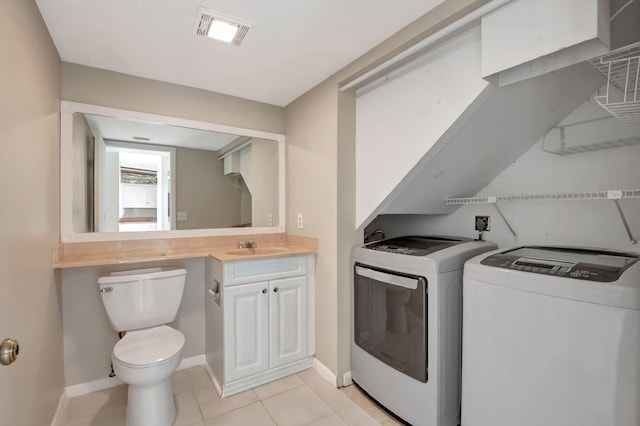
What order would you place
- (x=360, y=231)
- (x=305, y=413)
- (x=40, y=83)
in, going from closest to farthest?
(x=40, y=83) < (x=305, y=413) < (x=360, y=231)

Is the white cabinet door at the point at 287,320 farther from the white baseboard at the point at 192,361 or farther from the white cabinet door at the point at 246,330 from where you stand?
the white baseboard at the point at 192,361

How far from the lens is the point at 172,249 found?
228 cm

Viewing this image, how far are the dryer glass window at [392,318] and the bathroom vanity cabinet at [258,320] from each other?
0.45 meters

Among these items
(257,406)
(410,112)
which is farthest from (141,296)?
(410,112)

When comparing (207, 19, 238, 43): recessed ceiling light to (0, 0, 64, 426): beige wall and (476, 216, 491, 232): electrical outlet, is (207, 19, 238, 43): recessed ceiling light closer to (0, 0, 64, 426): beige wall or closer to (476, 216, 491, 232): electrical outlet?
(0, 0, 64, 426): beige wall

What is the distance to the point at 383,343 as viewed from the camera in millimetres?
1837

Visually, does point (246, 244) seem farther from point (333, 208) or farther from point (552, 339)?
point (552, 339)

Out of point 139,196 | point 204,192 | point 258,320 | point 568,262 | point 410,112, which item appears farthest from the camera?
point 204,192

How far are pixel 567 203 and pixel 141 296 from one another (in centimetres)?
274

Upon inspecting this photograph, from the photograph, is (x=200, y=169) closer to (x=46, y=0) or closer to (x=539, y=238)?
(x=46, y=0)

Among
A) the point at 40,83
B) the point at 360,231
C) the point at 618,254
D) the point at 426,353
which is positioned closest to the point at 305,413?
the point at 426,353

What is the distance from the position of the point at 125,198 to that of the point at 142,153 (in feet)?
1.20

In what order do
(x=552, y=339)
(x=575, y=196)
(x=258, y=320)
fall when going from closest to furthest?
(x=552, y=339), (x=575, y=196), (x=258, y=320)

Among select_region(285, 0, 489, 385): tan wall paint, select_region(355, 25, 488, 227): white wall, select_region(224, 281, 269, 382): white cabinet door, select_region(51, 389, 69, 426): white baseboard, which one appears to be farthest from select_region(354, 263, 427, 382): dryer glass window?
select_region(51, 389, 69, 426): white baseboard
